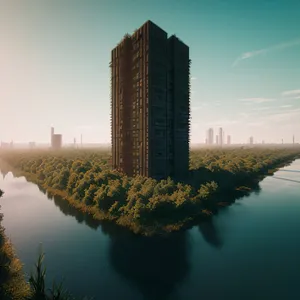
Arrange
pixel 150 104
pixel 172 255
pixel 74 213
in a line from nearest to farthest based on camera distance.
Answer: pixel 172 255 → pixel 74 213 → pixel 150 104

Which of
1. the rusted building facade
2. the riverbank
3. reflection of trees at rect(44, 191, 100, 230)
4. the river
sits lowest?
the river

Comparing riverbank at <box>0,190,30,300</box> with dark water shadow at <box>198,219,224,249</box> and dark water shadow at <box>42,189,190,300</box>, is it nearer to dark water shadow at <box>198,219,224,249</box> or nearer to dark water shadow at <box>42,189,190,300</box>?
dark water shadow at <box>42,189,190,300</box>

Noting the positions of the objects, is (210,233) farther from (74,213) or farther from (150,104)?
(150,104)

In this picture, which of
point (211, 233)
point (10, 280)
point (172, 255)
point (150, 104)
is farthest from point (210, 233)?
point (150, 104)

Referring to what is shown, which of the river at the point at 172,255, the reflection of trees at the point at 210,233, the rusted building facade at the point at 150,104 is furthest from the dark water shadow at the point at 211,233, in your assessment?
the rusted building facade at the point at 150,104

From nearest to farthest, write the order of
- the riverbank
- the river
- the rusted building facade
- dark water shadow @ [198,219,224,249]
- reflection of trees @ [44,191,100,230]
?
the riverbank, the river, dark water shadow @ [198,219,224,249], reflection of trees @ [44,191,100,230], the rusted building facade

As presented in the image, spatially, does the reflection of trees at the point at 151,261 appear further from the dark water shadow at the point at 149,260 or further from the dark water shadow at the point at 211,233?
the dark water shadow at the point at 211,233

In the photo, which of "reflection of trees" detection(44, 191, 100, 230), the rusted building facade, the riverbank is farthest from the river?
the rusted building facade

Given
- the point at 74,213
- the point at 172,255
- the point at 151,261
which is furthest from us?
the point at 74,213

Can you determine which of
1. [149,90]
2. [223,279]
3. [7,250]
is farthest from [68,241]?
[149,90]
